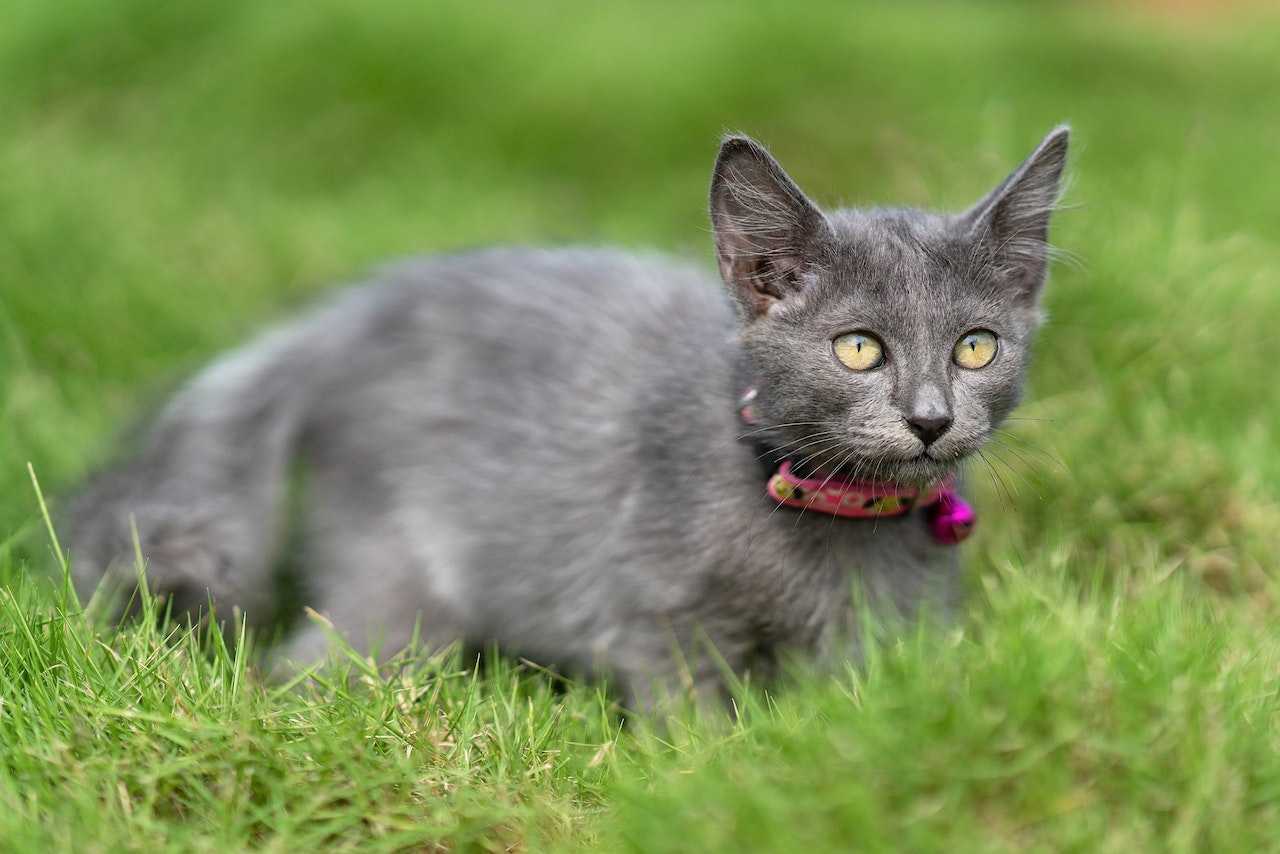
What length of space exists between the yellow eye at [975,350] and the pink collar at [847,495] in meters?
0.27

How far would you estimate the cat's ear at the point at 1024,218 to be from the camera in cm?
252

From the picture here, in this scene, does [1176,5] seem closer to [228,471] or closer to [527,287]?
[527,287]

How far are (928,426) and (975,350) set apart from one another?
11.4 inches

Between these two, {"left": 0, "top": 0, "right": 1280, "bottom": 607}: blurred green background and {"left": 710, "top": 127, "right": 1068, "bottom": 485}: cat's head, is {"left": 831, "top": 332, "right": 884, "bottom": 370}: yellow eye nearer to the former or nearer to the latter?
{"left": 710, "top": 127, "right": 1068, "bottom": 485}: cat's head

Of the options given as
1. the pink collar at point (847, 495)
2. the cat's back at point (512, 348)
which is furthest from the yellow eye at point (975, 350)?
the cat's back at point (512, 348)

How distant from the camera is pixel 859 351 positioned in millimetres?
2391

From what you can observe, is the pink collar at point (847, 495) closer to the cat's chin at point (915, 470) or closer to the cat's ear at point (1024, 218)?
the cat's chin at point (915, 470)

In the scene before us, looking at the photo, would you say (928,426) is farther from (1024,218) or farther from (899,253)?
(1024,218)

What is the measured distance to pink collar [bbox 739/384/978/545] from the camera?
101 inches

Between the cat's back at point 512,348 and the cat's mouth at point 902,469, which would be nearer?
the cat's mouth at point 902,469

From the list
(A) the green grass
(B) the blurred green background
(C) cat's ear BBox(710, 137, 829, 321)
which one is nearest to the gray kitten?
(C) cat's ear BBox(710, 137, 829, 321)

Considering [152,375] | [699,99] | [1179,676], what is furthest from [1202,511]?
[699,99]

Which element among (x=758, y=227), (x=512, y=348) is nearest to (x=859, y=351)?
(x=758, y=227)

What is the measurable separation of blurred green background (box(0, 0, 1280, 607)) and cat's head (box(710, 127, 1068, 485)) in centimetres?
44
